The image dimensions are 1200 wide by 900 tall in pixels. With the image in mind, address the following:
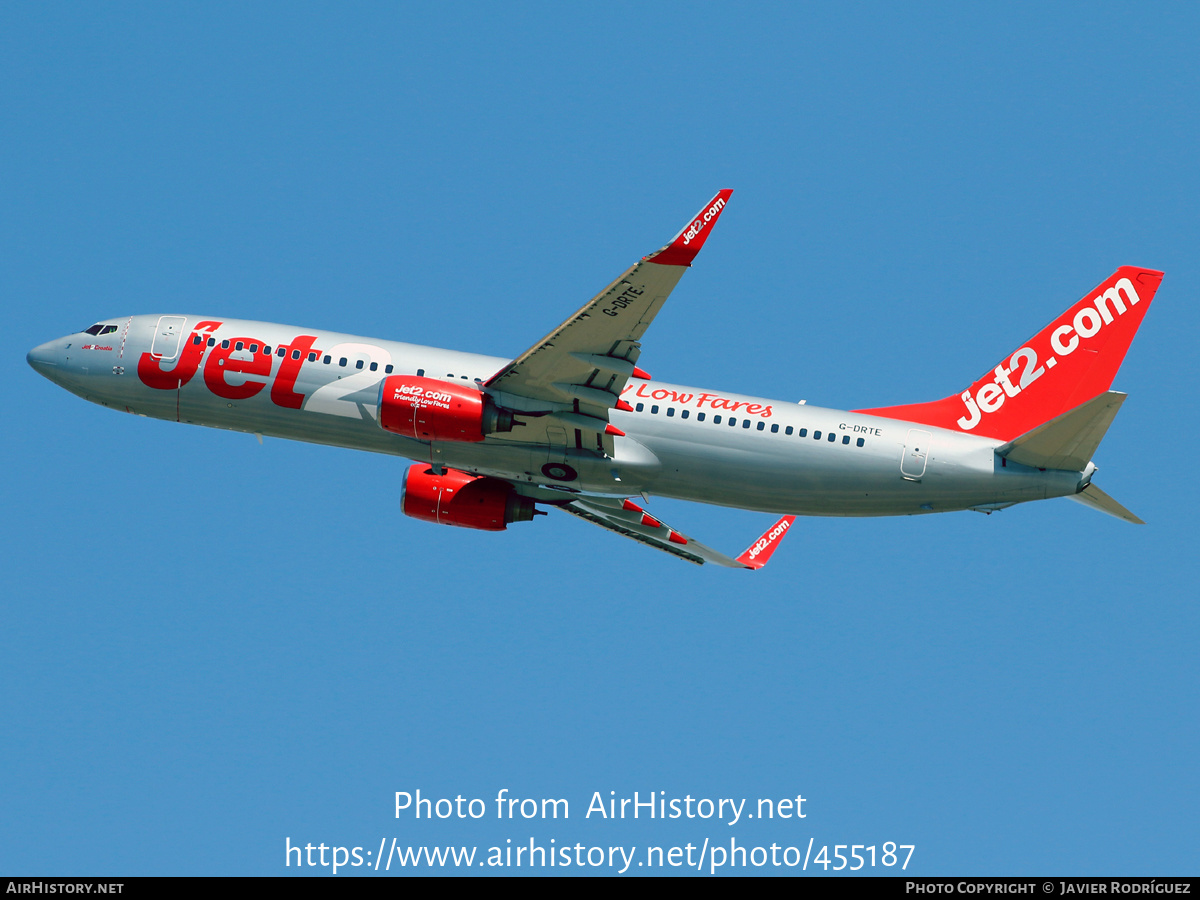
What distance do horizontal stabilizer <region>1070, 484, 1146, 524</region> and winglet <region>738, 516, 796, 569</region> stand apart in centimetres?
1262

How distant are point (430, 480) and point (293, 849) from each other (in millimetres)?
14805

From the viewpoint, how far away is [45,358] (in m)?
46.2

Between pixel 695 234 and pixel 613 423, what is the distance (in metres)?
9.22

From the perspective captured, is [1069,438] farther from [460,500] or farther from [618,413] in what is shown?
[460,500]

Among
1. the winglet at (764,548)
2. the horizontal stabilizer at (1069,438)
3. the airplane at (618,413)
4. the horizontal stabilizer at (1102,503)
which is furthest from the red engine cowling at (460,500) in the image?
the horizontal stabilizer at (1102,503)

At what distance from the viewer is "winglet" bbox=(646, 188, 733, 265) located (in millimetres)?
34656

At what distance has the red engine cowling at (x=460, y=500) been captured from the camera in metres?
46.4

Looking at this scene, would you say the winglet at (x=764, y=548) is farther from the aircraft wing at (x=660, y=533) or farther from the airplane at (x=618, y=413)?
the airplane at (x=618, y=413)

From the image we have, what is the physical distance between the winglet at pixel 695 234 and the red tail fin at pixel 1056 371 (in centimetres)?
1132

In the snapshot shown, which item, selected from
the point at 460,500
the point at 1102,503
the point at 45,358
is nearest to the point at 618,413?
the point at 460,500

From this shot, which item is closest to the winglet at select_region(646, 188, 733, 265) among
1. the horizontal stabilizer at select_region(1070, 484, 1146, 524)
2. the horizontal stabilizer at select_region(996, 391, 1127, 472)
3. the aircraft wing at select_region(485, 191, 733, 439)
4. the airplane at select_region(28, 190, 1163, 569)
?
the aircraft wing at select_region(485, 191, 733, 439)
